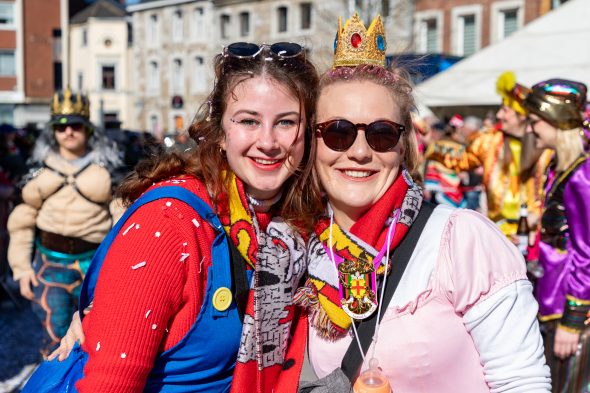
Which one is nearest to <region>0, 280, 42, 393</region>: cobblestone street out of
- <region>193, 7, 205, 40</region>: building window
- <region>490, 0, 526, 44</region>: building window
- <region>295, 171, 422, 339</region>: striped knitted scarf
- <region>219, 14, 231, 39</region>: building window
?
<region>295, 171, 422, 339</region>: striped knitted scarf

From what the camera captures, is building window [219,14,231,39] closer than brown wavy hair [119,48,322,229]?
No

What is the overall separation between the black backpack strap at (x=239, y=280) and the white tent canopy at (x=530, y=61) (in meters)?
5.63

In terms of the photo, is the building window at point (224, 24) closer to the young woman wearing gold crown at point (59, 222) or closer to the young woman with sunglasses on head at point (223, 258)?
the young woman wearing gold crown at point (59, 222)

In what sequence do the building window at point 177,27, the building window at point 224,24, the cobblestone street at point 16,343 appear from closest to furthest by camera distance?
the cobblestone street at point 16,343 → the building window at point 224,24 → the building window at point 177,27

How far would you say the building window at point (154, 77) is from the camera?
135 feet

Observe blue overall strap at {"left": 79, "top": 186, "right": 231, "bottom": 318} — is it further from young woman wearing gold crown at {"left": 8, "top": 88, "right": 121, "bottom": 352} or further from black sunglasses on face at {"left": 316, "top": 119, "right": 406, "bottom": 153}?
young woman wearing gold crown at {"left": 8, "top": 88, "right": 121, "bottom": 352}

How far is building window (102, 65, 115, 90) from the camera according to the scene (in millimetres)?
43281

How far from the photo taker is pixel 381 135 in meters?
2.14

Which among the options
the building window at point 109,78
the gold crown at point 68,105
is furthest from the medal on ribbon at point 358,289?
the building window at point 109,78

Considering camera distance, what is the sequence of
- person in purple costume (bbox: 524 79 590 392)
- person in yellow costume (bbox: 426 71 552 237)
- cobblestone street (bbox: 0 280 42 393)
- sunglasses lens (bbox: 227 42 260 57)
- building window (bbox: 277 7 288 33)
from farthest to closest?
building window (bbox: 277 7 288 33) → cobblestone street (bbox: 0 280 42 393) → person in yellow costume (bbox: 426 71 552 237) → person in purple costume (bbox: 524 79 590 392) → sunglasses lens (bbox: 227 42 260 57)

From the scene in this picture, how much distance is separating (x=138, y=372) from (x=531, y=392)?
1101 mm

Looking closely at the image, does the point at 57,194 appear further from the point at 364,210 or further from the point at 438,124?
the point at 438,124

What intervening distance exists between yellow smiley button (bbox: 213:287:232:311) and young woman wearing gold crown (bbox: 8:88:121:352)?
2.71 m

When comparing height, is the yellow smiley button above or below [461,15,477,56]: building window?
below
